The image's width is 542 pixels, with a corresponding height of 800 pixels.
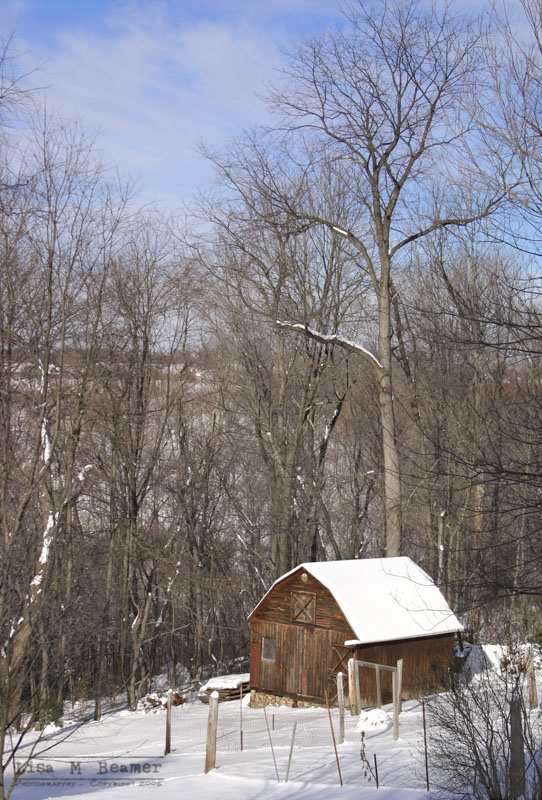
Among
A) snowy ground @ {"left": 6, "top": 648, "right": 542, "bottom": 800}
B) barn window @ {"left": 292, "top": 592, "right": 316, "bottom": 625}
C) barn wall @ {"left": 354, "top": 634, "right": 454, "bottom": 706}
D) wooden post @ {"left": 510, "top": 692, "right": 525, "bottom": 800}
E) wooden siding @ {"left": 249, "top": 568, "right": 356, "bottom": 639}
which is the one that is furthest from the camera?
barn window @ {"left": 292, "top": 592, "right": 316, "bottom": 625}

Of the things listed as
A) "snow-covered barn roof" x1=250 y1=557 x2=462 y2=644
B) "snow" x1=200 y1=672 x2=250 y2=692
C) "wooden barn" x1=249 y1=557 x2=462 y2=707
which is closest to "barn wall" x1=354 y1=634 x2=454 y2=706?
"wooden barn" x1=249 y1=557 x2=462 y2=707

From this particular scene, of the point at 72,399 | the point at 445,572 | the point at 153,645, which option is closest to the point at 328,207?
the point at 72,399

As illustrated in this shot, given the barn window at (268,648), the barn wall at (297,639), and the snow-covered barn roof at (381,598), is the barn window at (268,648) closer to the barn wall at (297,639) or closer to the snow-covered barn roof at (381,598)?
the barn wall at (297,639)

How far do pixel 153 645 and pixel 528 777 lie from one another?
20308 millimetres

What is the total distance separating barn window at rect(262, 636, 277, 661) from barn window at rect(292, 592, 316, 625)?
2.99ft

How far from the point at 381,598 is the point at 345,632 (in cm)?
128

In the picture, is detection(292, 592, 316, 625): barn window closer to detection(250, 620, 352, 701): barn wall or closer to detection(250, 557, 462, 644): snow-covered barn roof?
detection(250, 620, 352, 701): barn wall

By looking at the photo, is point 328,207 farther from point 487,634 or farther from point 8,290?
point 487,634

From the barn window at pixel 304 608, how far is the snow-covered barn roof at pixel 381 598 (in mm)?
561

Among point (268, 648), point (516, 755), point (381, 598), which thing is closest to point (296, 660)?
point (268, 648)

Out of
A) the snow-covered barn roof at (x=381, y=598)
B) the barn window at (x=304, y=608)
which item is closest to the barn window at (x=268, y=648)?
the barn window at (x=304, y=608)

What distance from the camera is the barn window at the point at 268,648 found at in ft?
55.6

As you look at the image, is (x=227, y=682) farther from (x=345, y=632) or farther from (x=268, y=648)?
(x=345, y=632)

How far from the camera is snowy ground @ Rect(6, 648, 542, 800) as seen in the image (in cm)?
848
